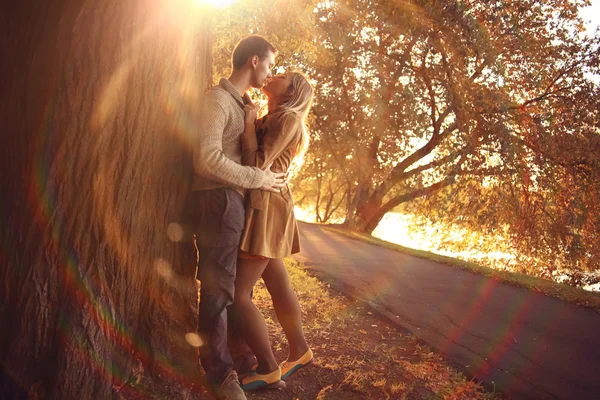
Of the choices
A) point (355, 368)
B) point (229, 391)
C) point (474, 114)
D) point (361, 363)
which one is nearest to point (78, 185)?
point (229, 391)

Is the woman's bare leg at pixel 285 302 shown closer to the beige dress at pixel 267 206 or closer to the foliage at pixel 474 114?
the beige dress at pixel 267 206

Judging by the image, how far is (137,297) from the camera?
9.83 feet

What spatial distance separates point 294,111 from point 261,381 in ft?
5.72

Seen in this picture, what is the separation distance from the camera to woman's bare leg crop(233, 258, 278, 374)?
10.5 ft

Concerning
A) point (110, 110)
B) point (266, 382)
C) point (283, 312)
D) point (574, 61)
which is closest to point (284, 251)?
point (283, 312)

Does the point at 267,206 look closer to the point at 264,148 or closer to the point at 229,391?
the point at 264,148

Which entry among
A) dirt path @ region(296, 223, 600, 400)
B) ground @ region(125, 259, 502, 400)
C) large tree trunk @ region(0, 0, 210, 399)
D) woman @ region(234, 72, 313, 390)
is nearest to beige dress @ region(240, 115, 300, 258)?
woman @ region(234, 72, 313, 390)

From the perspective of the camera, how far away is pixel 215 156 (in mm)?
2910

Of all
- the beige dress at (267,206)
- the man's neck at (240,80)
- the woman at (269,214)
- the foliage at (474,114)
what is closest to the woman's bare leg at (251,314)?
the woman at (269,214)

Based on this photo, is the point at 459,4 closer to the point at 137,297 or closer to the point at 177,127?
the point at 177,127

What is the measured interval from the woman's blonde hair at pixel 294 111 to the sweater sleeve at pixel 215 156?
12.4 inches

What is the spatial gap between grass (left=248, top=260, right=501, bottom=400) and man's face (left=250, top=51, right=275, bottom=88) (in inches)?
79.4

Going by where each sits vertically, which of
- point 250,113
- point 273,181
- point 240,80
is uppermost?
point 240,80

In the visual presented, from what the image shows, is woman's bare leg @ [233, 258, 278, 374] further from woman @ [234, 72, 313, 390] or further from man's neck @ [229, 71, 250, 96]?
man's neck @ [229, 71, 250, 96]
